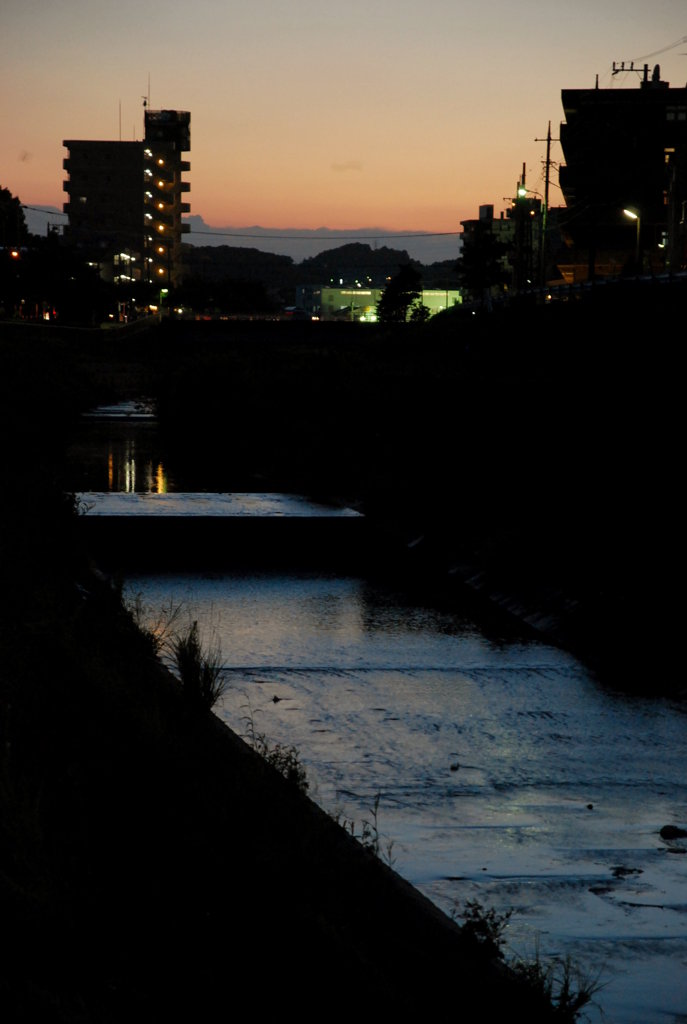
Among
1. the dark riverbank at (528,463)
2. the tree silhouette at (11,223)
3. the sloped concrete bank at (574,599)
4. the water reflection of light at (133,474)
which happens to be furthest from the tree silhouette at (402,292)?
the sloped concrete bank at (574,599)

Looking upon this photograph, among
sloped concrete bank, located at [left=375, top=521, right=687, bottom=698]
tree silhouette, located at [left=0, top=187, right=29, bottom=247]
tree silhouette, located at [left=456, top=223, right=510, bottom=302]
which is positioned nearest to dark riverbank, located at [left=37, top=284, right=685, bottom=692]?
sloped concrete bank, located at [left=375, top=521, right=687, bottom=698]

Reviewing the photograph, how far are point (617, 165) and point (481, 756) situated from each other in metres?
117

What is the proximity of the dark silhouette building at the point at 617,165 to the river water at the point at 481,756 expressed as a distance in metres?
101

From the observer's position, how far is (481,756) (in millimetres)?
12531

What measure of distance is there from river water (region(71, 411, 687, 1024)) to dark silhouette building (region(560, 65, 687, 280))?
101 metres

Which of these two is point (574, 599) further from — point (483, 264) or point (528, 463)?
point (483, 264)

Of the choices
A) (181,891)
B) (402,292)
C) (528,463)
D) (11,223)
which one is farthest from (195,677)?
(402,292)

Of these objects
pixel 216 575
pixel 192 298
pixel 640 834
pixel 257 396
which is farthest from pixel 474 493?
pixel 192 298

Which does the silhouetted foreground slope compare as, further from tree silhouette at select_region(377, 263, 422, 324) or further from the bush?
tree silhouette at select_region(377, 263, 422, 324)

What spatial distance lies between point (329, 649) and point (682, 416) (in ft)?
32.5

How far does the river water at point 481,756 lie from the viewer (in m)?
8.52

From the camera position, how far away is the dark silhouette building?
116125 millimetres

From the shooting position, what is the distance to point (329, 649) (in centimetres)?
1692

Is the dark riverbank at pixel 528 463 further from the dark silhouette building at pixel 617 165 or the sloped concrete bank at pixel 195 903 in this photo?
the dark silhouette building at pixel 617 165
